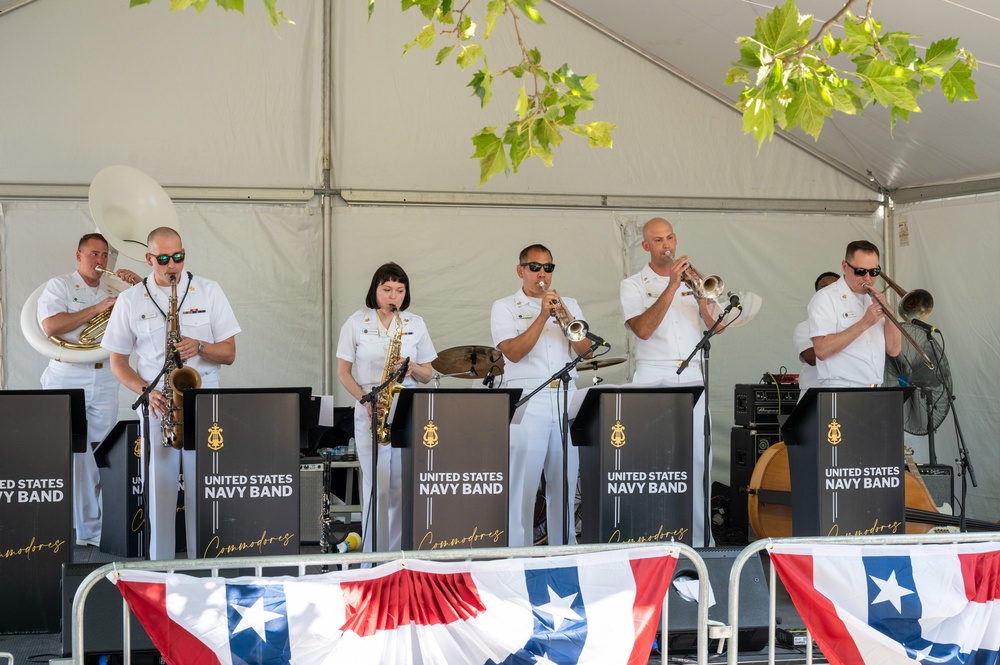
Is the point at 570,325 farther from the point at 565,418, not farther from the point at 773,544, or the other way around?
the point at 773,544

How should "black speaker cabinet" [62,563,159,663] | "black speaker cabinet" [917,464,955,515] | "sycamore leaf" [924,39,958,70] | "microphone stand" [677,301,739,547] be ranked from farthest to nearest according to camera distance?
"black speaker cabinet" [917,464,955,515], "microphone stand" [677,301,739,547], "black speaker cabinet" [62,563,159,663], "sycamore leaf" [924,39,958,70]

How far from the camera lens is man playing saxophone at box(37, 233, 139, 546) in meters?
6.64

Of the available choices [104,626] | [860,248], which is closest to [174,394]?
[104,626]

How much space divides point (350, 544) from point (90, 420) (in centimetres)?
190

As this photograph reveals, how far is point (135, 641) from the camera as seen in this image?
12.5 ft

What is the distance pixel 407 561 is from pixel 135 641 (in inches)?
53.6

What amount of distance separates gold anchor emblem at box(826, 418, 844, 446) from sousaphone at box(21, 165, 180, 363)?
4297mm

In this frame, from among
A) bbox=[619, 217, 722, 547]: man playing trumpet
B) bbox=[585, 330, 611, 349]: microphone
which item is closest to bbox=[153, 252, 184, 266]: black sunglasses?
bbox=[585, 330, 611, 349]: microphone

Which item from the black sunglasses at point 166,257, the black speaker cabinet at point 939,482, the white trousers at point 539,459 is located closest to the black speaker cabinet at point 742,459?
the black speaker cabinet at point 939,482

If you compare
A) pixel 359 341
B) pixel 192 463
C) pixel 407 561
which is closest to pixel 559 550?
pixel 407 561

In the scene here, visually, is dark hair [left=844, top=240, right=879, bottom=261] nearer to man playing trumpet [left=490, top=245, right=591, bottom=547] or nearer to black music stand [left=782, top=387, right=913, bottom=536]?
black music stand [left=782, top=387, right=913, bottom=536]

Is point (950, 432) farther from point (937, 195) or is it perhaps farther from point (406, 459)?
point (406, 459)

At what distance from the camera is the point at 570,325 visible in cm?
521

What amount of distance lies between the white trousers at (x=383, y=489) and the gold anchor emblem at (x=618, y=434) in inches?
39.5
